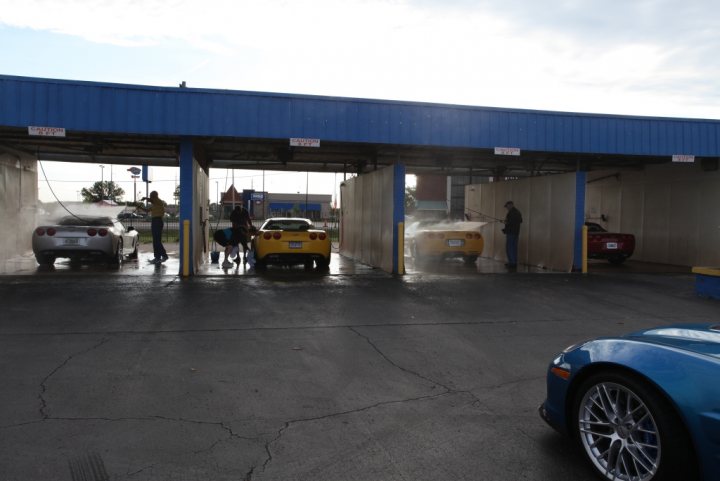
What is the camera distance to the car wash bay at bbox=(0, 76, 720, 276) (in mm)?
10859

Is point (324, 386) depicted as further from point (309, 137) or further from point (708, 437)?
point (309, 137)

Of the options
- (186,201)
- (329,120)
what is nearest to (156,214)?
(186,201)

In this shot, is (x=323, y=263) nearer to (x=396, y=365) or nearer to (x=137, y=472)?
(x=396, y=365)

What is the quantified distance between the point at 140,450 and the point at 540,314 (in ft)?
20.1

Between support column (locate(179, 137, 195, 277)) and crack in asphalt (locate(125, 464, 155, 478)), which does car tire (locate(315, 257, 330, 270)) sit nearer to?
support column (locate(179, 137, 195, 277))

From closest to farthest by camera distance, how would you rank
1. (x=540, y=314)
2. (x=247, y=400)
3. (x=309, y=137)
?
(x=247, y=400)
(x=540, y=314)
(x=309, y=137)

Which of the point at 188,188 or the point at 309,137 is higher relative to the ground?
the point at 309,137

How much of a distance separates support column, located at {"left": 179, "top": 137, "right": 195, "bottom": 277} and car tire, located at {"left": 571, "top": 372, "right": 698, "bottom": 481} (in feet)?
31.3

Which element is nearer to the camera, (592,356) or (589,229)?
(592,356)

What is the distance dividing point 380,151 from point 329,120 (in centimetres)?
306

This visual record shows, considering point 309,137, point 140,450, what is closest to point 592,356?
point 140,450

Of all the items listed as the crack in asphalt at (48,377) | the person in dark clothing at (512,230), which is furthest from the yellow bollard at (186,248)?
the person in dark clothing at (512,230)

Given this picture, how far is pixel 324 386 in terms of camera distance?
15.8ft

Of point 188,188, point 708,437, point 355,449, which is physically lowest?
point 355,449
